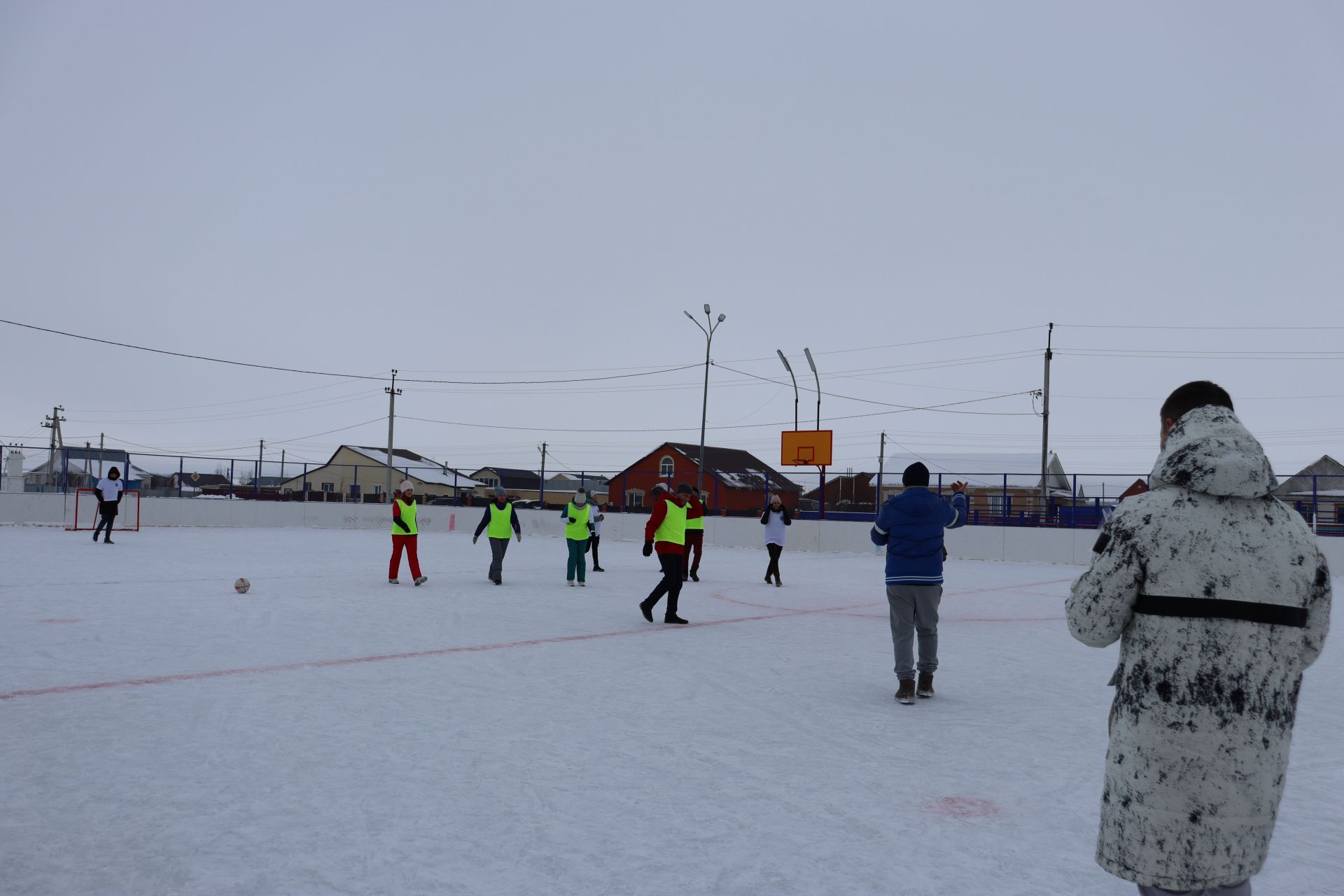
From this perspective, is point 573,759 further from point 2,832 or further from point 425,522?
point 425,522

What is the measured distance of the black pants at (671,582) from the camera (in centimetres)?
1059

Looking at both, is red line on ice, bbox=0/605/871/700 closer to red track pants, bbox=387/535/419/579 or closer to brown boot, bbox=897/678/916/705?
brown boot, bbox=897/678/916/705

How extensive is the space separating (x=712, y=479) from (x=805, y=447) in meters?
4.75

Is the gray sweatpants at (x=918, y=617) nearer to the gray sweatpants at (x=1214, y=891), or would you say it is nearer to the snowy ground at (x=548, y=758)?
the snowy ground at (x=548, y=758)

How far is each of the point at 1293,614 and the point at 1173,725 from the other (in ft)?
1.23

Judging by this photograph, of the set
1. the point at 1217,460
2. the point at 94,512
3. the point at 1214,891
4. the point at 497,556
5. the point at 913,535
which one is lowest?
the point at 94,512

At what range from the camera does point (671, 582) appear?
10.7m

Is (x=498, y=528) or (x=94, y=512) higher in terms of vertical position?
(x=498, y=528)

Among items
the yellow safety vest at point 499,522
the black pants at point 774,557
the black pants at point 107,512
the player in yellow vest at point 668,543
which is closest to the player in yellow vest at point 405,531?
the yellow safety vest at point 499,522

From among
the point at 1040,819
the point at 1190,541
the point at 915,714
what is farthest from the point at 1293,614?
the point at 915,714

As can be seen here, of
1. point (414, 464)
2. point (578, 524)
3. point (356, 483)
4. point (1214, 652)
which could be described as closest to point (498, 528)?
point (578, 524)

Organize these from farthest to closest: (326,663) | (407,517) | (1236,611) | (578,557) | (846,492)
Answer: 1. (846,492)
2. (578,557)
3. (407,517)
4. (326,663)
5. (1236,611)

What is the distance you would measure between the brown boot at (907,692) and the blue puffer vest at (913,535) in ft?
2.33

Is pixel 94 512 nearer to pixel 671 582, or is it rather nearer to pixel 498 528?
pixel 498 528
